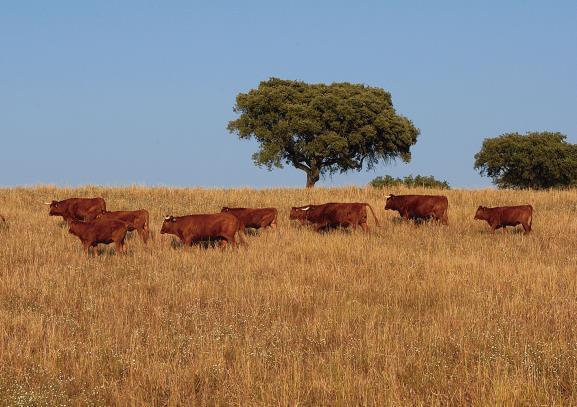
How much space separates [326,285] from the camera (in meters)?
11.0

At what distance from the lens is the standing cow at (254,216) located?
17.7 m

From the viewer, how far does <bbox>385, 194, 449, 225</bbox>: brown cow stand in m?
20.3

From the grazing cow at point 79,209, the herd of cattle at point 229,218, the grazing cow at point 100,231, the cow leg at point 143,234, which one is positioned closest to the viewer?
the grazing cow at point 100,231

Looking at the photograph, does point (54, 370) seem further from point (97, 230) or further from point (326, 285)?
point (97, 230)

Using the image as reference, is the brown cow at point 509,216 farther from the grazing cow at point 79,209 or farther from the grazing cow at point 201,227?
the grazing cow at point 79,209

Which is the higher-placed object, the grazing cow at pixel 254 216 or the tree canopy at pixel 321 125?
the tree canopy at pixel 321 125

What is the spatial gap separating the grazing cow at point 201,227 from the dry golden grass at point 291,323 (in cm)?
51

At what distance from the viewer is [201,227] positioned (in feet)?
49.3

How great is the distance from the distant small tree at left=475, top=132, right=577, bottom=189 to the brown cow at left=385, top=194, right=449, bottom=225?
127ft

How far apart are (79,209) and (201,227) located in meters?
5.77

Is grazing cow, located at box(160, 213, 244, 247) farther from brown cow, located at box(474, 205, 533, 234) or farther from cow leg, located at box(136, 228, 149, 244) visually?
brown cow, located at box(474, 205, 533, 234)

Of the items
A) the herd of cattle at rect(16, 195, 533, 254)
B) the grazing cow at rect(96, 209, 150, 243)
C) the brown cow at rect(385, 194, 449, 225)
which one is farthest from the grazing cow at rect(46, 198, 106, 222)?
the brown cow at rect(385, 194, 449, 225)

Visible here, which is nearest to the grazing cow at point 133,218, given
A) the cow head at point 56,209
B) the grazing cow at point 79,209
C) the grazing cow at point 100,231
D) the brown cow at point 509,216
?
the grazing cow at point 100,231

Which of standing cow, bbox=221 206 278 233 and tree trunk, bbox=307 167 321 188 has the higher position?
tree trunk, bbox=307 167 321 188
